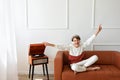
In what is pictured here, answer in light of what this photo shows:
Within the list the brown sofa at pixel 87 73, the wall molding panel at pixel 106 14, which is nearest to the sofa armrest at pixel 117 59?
the brown sofa at pixel 87 73

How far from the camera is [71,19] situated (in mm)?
3971

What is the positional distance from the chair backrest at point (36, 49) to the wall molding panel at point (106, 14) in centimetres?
114

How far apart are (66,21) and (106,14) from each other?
2.69ft

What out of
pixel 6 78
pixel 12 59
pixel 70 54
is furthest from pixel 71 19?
pixel 6 78

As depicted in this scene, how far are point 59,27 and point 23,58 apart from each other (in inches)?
40.7

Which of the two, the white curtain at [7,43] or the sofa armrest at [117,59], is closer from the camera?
the white curtain at [7,43]

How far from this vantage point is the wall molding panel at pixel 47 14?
395 centimetres

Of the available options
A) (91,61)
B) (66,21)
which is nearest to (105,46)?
(91,61)

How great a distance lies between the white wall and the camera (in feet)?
12.8

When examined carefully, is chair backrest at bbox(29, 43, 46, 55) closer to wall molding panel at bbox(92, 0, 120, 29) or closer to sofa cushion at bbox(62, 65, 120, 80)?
sofa cushion at bbox(62, 65, 120, 80)

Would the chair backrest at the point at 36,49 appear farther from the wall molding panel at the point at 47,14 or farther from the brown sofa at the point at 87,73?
the brown sofa at the point at 87,73

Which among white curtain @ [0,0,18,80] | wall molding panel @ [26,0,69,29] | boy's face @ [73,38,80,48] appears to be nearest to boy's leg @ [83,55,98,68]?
boy's face @ [73,38,80,48]

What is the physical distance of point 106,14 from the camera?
3.90 metres

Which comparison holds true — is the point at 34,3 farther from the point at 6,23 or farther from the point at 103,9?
the point at 103,9
